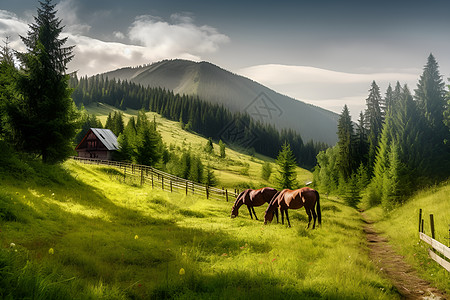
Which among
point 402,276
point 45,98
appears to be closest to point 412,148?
point 402,276

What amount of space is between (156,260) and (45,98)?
1882 cm

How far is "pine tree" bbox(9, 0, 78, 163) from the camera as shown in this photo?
754 inches

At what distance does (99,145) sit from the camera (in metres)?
53.5

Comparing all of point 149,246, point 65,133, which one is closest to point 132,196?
point 65,133

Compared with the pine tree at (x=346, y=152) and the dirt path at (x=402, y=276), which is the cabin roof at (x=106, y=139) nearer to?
the pine tree at (x=346, y=152)

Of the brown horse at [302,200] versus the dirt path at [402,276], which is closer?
the dirt path at [402,276]

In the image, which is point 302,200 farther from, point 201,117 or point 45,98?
point 201,117

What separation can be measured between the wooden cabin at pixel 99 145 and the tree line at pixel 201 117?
82066 millimetres

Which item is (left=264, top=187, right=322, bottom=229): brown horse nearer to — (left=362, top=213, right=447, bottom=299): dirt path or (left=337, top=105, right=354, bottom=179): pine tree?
(left=362, top=213, right=447, bottom=299): dirt path

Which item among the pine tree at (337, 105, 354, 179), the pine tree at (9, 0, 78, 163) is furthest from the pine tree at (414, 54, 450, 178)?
the pine tree at (9, 0, 78, 163)

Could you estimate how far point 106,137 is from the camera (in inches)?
2178

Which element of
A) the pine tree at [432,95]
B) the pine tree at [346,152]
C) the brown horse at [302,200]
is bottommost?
the brown horse at [302,200]

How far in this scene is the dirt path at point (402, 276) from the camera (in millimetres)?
6768

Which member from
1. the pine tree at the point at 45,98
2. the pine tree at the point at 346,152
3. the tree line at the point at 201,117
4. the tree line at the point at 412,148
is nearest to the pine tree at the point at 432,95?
the tree line at the point at 412,148
